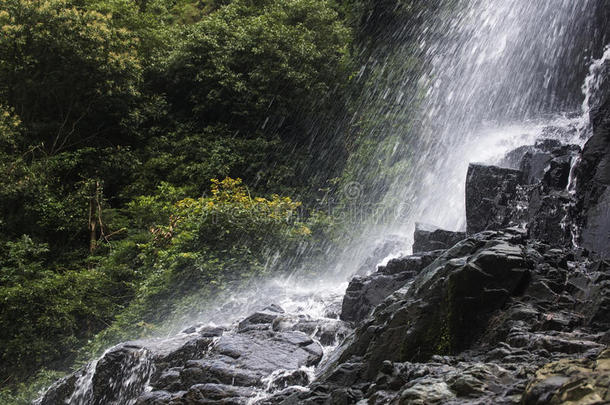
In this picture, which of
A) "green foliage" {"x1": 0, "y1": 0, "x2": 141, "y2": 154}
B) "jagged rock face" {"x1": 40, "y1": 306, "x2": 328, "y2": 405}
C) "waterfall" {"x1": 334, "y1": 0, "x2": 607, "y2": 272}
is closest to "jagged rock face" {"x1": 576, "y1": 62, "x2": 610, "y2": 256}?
"jagged rock face" {"x1": 40, "y1": 306, "x2": 328, "y2": 405}

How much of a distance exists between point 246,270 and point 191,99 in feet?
28.0

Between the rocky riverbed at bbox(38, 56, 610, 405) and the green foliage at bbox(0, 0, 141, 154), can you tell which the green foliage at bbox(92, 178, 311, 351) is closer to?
the rocky riverbed at bbox(38, 56, 610, 405)

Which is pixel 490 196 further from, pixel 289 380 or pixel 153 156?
pixel 153 156

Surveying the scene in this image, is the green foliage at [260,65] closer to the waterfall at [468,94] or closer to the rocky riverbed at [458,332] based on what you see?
the waterfall at [468,94]

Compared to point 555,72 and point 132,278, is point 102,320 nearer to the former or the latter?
point 132,278

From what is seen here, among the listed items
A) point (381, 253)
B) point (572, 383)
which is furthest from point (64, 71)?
point (572, 383)

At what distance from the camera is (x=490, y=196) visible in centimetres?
955

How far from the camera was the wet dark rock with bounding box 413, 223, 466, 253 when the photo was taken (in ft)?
30.5

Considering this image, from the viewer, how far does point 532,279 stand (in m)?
5.48

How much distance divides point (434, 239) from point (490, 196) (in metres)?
1.37

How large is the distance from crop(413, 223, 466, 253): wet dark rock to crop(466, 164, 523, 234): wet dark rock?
0.40 m

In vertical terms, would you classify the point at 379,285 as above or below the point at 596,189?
below

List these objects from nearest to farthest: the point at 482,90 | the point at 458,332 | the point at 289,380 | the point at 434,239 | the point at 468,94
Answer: the point at 458,332
the point at 289,380
the point at 434,239
the point at 482,90
the point at 468,94

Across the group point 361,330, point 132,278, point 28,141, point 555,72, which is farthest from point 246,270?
point 555,72
